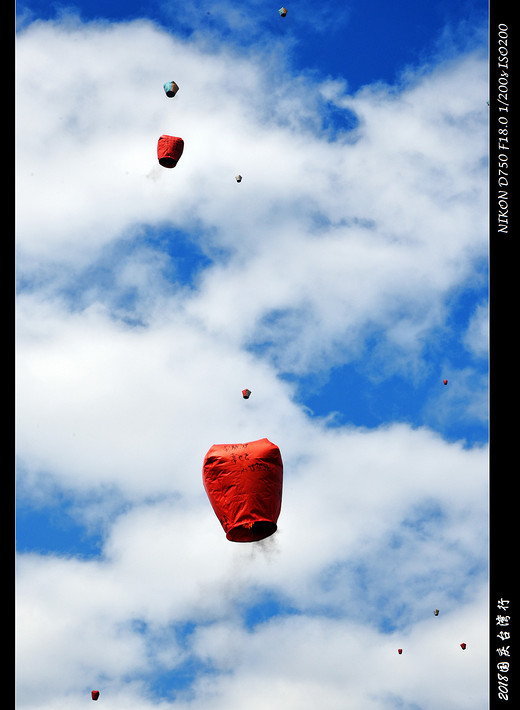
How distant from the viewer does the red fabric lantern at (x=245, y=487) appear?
19.3 metres

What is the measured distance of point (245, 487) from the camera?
19.3m

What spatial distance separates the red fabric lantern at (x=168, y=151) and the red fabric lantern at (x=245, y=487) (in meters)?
6.09

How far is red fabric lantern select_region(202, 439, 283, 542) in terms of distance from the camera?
1927 cm

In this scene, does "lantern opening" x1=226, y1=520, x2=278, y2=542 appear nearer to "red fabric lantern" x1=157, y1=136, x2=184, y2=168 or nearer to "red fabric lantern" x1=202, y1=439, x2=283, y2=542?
"red fabric lantern" x1=202, y1=439, x2=283, y2=542

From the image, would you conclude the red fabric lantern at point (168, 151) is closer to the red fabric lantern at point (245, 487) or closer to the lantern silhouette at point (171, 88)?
the lantern silhouette at point (171, 88)

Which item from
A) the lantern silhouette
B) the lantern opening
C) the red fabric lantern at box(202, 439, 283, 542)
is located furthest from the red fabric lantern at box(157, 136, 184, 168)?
the lantern opening

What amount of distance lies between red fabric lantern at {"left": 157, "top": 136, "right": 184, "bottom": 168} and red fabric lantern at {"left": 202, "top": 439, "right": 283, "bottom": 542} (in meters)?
6.09

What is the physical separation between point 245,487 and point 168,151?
23.5 ft

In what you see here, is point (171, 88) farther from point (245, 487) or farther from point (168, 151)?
point (245, 487)
